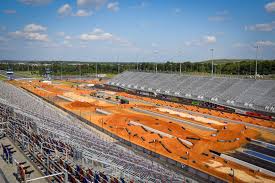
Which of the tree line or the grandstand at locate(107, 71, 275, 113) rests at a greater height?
the tree line

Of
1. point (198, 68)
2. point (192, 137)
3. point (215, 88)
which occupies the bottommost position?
point (192, 137)

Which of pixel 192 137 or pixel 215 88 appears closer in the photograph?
pixel 192 137

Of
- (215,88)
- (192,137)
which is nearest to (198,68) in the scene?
(215,88)

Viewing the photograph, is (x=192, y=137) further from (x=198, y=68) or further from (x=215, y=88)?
(x=198, y=68)

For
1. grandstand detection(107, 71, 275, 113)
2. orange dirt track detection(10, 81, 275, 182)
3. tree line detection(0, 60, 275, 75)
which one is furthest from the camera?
tree line detection(0, 60, 275, 75)

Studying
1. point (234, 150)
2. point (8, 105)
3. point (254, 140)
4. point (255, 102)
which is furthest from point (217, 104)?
point (8, 105)

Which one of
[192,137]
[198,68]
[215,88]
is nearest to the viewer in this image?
[192,137]

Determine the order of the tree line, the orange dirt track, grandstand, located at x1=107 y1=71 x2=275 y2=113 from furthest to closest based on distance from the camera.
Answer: the tree line < grandstand, located at x1=107 y1=71 x2=275 y2=113 < the orange dirt track

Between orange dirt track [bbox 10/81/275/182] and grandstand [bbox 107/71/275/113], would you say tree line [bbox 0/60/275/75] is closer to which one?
grandstand [bbox 107/71/275/113]

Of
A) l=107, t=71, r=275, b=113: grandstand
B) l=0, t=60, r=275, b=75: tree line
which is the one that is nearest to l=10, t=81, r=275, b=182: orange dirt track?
l=107, t=71, r=275, b=113: grandstand
